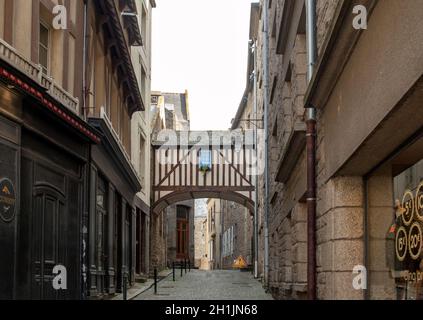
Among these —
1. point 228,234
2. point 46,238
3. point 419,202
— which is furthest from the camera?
point 228,234

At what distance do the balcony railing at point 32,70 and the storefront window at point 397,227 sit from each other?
14.1 ft

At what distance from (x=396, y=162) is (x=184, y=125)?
44.9 meters

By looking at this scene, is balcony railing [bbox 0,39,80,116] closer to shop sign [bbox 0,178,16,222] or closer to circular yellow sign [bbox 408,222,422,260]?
shop sign [bbox 0,178,16,222]

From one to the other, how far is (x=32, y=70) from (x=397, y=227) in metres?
5.39

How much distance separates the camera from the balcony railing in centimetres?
845

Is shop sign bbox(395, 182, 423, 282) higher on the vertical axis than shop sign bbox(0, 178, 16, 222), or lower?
lower

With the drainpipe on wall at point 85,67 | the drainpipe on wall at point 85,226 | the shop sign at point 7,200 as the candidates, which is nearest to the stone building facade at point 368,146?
the shop sign at point 7,200

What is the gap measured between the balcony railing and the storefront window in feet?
14.1

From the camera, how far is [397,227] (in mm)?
6395

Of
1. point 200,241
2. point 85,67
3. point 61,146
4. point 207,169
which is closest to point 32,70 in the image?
point 61,146

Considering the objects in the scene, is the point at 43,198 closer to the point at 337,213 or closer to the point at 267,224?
the point at 337,213

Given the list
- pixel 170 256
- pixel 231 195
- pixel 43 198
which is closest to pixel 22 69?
pixel 43 198

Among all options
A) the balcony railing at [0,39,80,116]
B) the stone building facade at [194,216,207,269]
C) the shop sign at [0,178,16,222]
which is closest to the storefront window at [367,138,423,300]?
the shop sign at [0,178,16,222]

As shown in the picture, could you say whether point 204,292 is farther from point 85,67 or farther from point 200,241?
point 200,241
